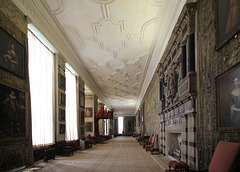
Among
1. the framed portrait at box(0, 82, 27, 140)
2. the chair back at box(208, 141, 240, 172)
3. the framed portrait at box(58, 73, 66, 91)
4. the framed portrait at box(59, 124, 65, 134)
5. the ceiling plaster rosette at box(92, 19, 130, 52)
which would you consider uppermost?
the ceiling plaster rosette at box(92, 19, 130, 52)

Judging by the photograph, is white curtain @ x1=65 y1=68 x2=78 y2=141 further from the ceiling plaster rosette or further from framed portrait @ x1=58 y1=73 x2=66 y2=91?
the ceiling plaster rosette

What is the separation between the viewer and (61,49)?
38.2 feet

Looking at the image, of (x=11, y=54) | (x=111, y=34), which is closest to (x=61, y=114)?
(x=111, y=34)

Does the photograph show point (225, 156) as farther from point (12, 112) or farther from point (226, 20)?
point (12, 112)

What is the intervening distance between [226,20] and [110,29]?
739 centimetres

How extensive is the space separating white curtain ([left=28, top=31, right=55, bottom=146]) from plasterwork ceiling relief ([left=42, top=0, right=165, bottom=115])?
1615 millimetres

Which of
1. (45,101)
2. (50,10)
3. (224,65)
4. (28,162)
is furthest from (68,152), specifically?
(224,65)

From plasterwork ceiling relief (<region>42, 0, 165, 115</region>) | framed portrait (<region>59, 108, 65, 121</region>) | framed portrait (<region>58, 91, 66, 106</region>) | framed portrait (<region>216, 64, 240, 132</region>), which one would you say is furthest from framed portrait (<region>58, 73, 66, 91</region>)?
framed portrait (<region>216, 64, 240, 132</region>)

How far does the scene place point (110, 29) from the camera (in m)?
10.9

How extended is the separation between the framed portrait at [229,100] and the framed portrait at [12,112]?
200 inches

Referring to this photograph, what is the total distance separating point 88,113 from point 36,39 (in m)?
16.3

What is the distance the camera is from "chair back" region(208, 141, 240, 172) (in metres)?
3.48

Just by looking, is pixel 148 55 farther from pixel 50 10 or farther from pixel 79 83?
pixel 50 10

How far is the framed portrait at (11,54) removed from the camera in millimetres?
5828
